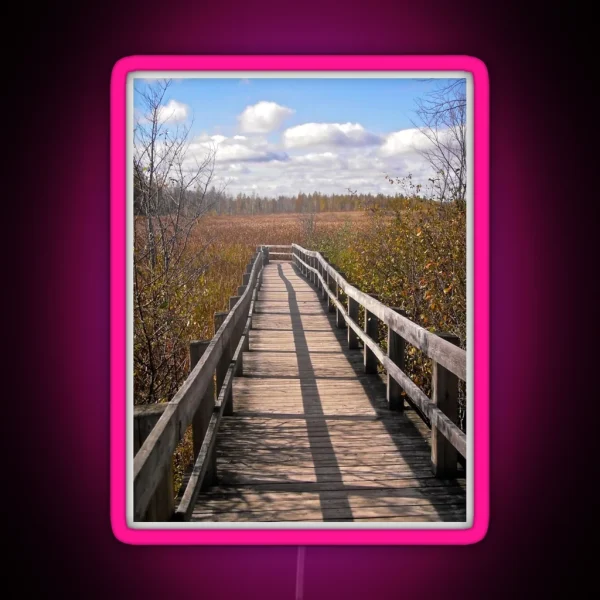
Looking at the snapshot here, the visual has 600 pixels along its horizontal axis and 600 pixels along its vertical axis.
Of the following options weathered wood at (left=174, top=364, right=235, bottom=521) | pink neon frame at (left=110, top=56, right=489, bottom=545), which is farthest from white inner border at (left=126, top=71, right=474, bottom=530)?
weathered wood at (left=174, top=364, right=235, bottom=521)

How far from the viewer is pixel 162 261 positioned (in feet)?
16.3

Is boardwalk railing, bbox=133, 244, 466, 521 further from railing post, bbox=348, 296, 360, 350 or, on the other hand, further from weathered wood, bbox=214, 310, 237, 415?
railing post, bbox=348, 296, 360, 350

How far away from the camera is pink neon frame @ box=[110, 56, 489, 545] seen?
235 cm

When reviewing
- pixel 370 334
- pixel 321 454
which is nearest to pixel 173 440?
pixel 321 454

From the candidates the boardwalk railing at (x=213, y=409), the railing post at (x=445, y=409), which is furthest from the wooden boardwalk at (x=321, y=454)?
the boardwalk railing at (x=213, y=409)

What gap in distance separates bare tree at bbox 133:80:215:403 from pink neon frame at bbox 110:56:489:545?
3.90 feet

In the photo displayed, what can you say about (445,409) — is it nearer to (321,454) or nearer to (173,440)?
(321,454)
